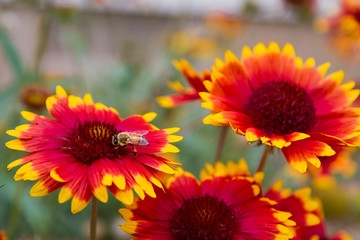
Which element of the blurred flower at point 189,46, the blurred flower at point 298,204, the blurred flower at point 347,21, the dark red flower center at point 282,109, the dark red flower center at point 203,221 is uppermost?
the blurred flower at point 189,46

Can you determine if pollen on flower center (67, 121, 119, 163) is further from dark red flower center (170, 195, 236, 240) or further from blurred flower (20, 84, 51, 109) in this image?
blurred flower (20, 84, 51, 109)

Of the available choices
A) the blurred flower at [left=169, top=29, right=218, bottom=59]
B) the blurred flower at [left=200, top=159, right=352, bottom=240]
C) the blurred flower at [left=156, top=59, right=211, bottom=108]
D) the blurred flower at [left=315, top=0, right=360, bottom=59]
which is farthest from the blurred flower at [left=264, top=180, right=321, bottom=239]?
the blurred flower at [left=169, top=29, right=218, bottom=59]

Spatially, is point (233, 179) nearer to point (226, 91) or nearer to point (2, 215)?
point (226, 91)

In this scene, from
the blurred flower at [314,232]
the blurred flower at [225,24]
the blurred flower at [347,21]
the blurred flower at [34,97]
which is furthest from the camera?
the blurred flower at [225,24]

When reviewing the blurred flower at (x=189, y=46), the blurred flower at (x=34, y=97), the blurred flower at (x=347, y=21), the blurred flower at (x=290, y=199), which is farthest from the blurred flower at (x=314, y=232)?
the blurred flower at (x=189, y=46)

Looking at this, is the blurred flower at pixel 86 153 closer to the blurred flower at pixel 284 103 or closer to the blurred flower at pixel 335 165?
the blurred flower at pixel 284 103

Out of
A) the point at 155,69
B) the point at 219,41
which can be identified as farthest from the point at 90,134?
the point at 219,41
